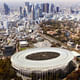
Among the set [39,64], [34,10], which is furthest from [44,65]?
[34,10]

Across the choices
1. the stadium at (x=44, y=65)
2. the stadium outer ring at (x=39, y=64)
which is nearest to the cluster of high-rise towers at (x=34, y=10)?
the stadium at (x=44, y=65)

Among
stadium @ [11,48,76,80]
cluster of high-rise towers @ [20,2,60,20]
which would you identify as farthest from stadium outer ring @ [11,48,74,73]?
cluster of high-rise towers @ [20,2,60,20]

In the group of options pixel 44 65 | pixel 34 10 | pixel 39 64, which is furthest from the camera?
pixel 34 10

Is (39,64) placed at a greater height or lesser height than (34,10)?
lesser

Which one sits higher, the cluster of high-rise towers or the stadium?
the cluster of high-rise towers

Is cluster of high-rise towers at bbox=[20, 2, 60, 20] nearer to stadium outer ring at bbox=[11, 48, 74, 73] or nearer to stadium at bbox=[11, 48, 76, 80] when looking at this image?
stadium at bbox=[11, 48, 76, 80]

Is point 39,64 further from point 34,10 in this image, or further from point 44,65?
point 34,10

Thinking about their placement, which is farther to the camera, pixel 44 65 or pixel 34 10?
pixel 34 10

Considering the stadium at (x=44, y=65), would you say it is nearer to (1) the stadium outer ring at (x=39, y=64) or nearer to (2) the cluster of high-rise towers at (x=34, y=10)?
(1) the stadium outer ring at (x=39, y=64)

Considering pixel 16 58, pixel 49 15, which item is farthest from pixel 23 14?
pixel 16 58
